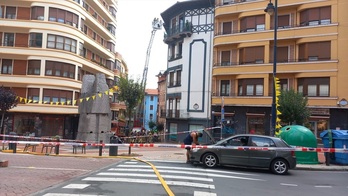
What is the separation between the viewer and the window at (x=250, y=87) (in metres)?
31.7

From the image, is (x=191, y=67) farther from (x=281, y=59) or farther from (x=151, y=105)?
(x=151, y=105)

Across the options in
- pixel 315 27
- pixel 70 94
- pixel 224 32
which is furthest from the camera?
pixel 70 94

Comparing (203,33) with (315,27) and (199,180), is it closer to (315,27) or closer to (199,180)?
(315,27)

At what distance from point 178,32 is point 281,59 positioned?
12.1 meters

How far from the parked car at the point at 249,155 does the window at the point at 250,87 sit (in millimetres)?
18267

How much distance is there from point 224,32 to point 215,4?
334 cm

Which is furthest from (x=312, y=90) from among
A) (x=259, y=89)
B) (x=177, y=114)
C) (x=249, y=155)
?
(x=249, y=155)

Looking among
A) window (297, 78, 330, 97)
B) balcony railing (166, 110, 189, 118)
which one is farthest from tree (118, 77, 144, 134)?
window (297, 78, 330, 97)

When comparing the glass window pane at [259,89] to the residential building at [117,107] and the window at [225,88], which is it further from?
the residential building at [117,107]

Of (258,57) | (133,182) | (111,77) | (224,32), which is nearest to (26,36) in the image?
(111,77)

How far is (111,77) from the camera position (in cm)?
5200

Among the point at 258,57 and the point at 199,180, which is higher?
the point at 258,57

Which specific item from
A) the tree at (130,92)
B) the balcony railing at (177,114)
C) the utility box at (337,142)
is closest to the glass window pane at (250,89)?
the balcony railing at (177,114)

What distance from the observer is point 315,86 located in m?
29.4
